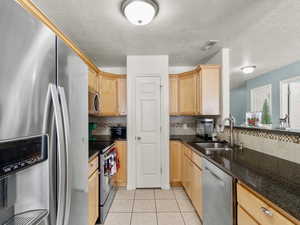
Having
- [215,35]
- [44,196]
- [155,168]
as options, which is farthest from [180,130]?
[44,196]

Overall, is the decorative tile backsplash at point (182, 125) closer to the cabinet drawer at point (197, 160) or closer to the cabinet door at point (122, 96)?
the cabinet door at point (122, 96)

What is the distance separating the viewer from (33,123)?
2.25ft

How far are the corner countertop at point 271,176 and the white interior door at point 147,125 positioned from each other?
149 cm

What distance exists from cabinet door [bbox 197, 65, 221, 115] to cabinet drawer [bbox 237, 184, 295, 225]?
191 cm

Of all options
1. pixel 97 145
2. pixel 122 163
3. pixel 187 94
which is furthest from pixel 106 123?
pixel 187 94

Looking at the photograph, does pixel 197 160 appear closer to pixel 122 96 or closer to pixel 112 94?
pixel 122 96

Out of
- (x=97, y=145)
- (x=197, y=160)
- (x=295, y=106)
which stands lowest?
(x=197, y=160)

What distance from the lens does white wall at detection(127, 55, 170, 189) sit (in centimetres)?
311

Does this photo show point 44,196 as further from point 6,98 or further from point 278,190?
point 278,190

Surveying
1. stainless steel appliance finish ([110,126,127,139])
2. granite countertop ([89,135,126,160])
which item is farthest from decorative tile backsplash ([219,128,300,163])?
stainless steel appliance finish ([110,126,127,139])

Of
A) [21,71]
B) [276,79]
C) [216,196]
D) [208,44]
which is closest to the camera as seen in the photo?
[21,71]

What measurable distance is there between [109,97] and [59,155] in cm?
273

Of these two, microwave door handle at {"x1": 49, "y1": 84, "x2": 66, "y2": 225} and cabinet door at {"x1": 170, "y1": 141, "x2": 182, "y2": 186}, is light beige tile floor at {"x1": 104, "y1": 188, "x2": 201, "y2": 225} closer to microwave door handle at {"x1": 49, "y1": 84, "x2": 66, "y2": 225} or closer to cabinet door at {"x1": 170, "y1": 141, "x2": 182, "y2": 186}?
cabinet door at {"x1": 170, "y1": 141, "x2": 182, "y2": 186}

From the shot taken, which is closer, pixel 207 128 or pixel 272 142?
pixel 272 142
